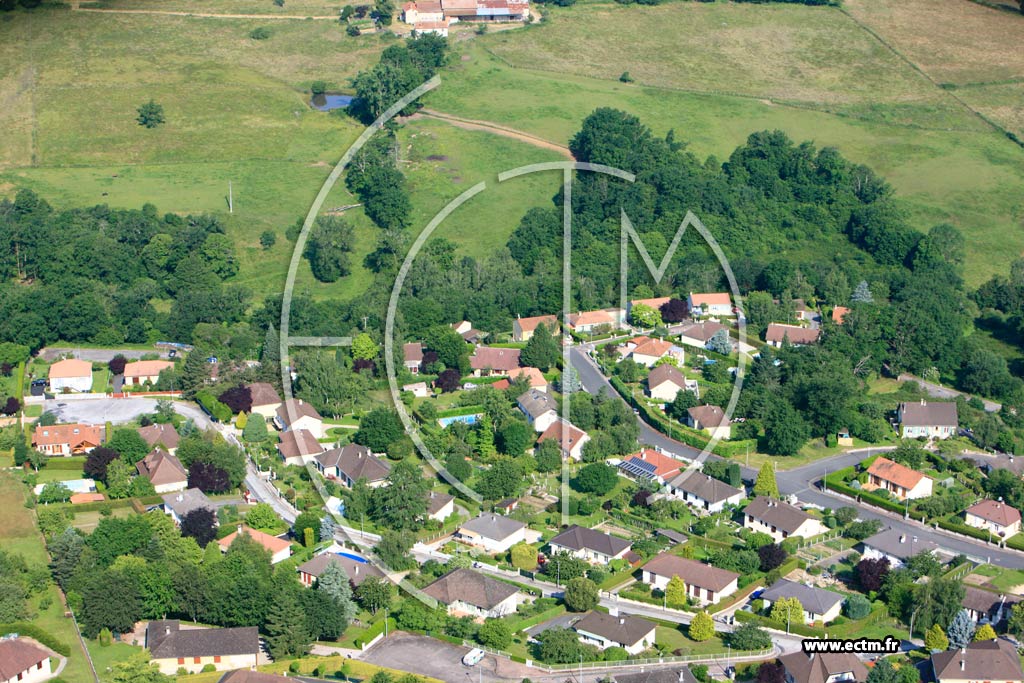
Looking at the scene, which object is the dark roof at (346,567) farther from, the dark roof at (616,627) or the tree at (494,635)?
the dark roof at (616,627)

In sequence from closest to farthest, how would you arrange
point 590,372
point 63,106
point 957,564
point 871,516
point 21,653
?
point 21,653 → point 957,564 → point 871,516 → point 590,372 → point 63,106

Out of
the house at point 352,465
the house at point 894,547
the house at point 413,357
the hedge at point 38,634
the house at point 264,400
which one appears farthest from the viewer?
the house at point 413,357

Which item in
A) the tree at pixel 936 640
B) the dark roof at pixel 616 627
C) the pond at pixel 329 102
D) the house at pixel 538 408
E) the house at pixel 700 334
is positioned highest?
the pond at pixel 329 102

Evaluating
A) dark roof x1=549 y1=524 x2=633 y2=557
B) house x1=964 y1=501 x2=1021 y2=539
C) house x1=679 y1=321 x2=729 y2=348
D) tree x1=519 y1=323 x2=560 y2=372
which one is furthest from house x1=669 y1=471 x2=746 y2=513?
house x1=679 y1=321 x2=729 y2=348

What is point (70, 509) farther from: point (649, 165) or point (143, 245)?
point (649, 165)

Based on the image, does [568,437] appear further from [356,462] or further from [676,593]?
[676,593]

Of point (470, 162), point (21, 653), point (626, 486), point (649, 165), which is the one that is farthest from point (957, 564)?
point (470, 162)

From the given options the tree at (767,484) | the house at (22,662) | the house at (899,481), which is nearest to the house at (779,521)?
the tree at (767,484)

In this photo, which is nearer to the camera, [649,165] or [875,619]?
[875,619]
